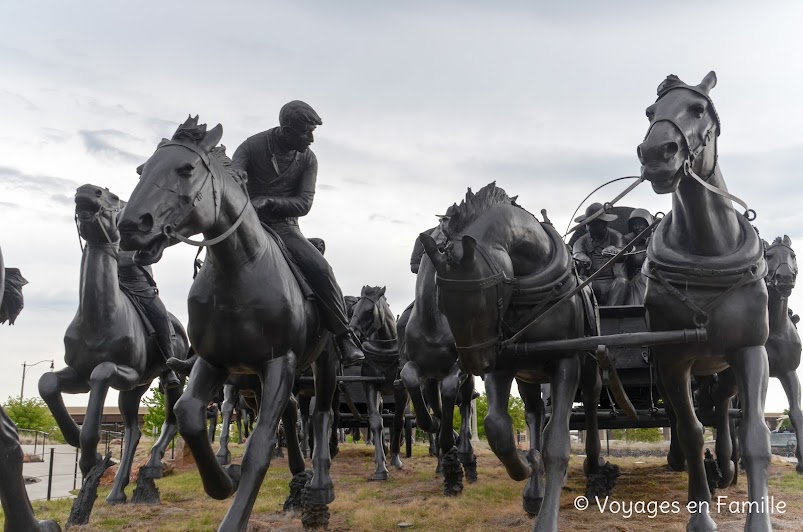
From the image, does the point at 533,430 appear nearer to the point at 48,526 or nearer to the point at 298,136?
the point at 298,136

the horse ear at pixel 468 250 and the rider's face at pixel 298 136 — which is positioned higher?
the rider's face at pixel 298 136

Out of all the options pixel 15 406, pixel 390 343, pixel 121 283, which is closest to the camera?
pixel 121 283

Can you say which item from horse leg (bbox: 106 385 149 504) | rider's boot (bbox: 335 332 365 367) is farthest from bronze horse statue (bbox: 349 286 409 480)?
rider's boot (bbox: 335 332 365 367)

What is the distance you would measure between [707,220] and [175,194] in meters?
3.64

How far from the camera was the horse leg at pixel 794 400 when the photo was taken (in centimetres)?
943

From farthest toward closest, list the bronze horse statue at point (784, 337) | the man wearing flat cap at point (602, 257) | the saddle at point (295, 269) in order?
1. the man wearing flat cap at point (602, 257)
2. the bronze horse statue at point (784, 337)
3. the saddle at point (295, 269)

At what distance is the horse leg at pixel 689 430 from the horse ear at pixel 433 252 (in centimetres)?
188

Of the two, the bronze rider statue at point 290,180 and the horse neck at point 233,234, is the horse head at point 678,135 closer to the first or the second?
the horse neck at point 233,234

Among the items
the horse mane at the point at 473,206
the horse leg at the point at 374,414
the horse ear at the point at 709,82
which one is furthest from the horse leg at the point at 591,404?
→ the horse leg at the point at 374,414

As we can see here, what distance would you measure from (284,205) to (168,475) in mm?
8599

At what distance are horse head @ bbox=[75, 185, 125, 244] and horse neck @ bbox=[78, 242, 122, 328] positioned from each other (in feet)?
0.32

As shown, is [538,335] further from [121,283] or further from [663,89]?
[121,283]

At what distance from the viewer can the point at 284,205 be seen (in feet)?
22.8

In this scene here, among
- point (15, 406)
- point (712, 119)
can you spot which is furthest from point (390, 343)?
point (15, 406)
